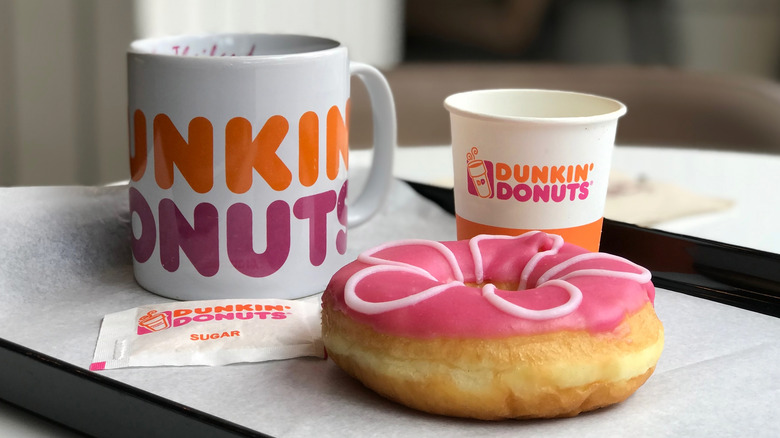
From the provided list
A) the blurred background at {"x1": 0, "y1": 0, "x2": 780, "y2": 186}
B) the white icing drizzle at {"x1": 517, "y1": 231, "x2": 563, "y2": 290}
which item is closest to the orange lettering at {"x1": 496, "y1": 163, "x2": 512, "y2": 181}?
the white icing drizzle at {"x1": 517, "y1": 231, "x2": 563, "y2": 290}

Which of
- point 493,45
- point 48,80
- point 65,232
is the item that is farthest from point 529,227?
point 493,45

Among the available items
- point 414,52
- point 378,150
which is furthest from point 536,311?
point 414,52

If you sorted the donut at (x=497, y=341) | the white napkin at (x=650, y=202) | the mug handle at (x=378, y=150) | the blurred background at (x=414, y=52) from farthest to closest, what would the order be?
the blurred background at (x=414, y=52), the white napkin at (x=650, y=202), the mug handle at (x=378, y=150), the donut at (x=497, y=341)

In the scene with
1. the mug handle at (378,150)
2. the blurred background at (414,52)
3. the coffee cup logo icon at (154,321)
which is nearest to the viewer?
the coffee cup logo icon at (154,321)

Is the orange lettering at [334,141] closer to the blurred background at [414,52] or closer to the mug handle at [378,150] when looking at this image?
the mug handle at [378,150]

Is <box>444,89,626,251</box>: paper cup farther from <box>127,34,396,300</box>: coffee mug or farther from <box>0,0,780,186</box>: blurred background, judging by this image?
<box>0,0,780,186</box>: blurred background

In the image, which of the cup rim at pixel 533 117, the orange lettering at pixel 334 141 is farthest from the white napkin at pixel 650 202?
the orange lettering at pixel 334 141
